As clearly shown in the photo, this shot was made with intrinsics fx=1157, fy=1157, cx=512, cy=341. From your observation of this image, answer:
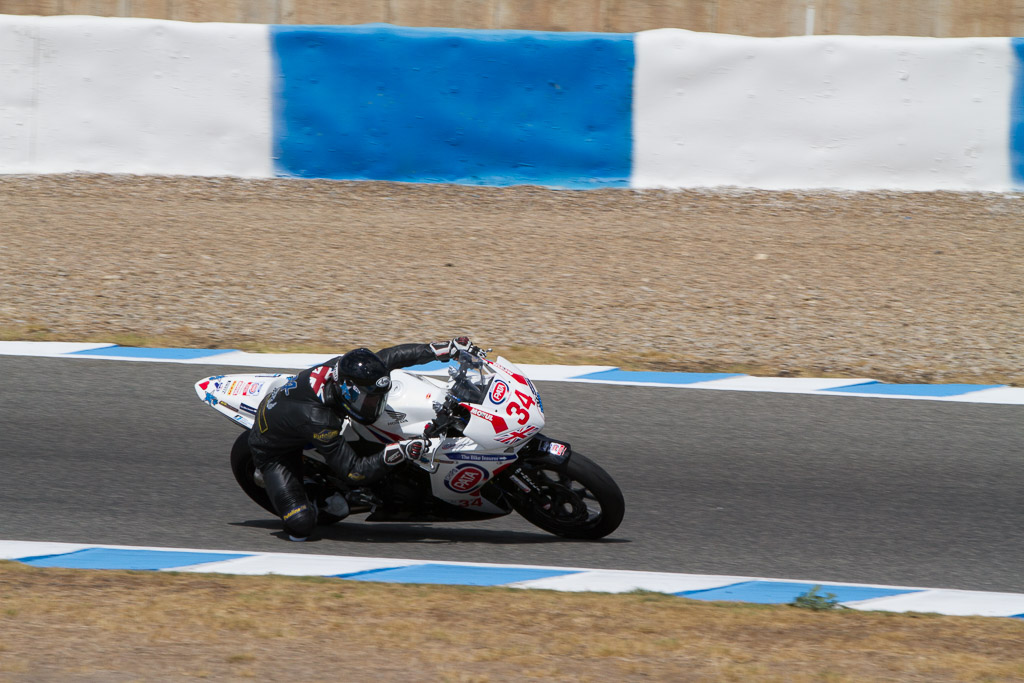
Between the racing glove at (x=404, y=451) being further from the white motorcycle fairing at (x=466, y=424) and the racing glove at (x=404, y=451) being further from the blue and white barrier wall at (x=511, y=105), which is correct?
the blue and white barrier wall at (x=511, y=105)

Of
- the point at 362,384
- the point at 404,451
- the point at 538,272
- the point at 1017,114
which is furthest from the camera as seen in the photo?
the point at 1017,114

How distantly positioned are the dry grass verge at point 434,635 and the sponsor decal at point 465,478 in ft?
2.28

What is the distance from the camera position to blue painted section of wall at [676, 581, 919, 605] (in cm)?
548

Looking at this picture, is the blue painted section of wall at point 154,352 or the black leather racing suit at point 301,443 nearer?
the black leather racing suit at point 301,443

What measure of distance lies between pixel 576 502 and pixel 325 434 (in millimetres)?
1390

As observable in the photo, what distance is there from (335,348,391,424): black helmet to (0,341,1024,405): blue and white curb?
3066mm

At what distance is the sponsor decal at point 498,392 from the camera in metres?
5.81

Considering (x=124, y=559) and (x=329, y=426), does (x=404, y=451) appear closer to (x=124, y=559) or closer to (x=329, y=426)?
(x=329, y=426)

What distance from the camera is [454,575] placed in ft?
18.8

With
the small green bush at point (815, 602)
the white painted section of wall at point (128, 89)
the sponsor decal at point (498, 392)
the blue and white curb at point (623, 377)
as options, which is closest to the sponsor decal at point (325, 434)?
the sponsor decal at point (498, 392)

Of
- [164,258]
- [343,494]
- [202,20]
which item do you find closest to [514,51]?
[202,20]

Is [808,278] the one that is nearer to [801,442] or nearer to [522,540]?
[801,442]

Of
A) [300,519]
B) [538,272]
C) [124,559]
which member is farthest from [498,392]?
[538,272]

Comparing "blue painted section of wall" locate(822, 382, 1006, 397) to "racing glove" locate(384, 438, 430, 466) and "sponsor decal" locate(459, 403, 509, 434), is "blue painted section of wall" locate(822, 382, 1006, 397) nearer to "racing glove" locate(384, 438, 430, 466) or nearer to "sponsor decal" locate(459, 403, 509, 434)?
"sponsor decal" locate(459, 403, 509, 434)
